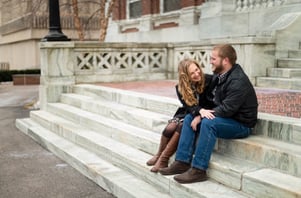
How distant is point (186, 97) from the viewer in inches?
167

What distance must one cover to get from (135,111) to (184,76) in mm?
2013

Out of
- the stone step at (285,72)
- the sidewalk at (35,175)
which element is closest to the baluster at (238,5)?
the stone step at (285,72)

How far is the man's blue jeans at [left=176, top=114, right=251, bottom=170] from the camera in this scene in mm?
3869

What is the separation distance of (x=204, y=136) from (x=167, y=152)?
0.63 meters

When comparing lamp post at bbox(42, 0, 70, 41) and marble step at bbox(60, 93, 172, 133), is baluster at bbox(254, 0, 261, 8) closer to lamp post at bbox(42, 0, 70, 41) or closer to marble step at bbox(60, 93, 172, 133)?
lamp post at bbox(42, 0, 70, 41)

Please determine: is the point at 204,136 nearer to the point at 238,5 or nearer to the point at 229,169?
the point at 229,169

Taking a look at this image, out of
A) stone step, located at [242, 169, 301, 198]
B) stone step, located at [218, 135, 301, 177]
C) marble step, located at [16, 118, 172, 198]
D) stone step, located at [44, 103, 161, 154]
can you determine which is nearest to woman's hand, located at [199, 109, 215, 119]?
stone step, located at [218, 135, 301, 177]

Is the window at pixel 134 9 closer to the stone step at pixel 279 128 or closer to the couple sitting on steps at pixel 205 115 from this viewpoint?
the couple sitting on steps at pixel 205 115

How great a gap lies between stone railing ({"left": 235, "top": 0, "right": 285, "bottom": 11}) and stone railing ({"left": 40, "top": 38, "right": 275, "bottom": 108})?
84.7 inches

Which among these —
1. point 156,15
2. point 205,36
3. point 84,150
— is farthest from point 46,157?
point 156,15

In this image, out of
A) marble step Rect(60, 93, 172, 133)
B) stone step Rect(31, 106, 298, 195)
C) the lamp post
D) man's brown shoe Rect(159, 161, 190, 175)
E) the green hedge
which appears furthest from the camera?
the green hedge

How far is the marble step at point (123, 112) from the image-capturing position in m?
5.46

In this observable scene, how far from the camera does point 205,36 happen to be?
11695 millimetres

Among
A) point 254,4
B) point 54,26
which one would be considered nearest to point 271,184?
point 54,26
